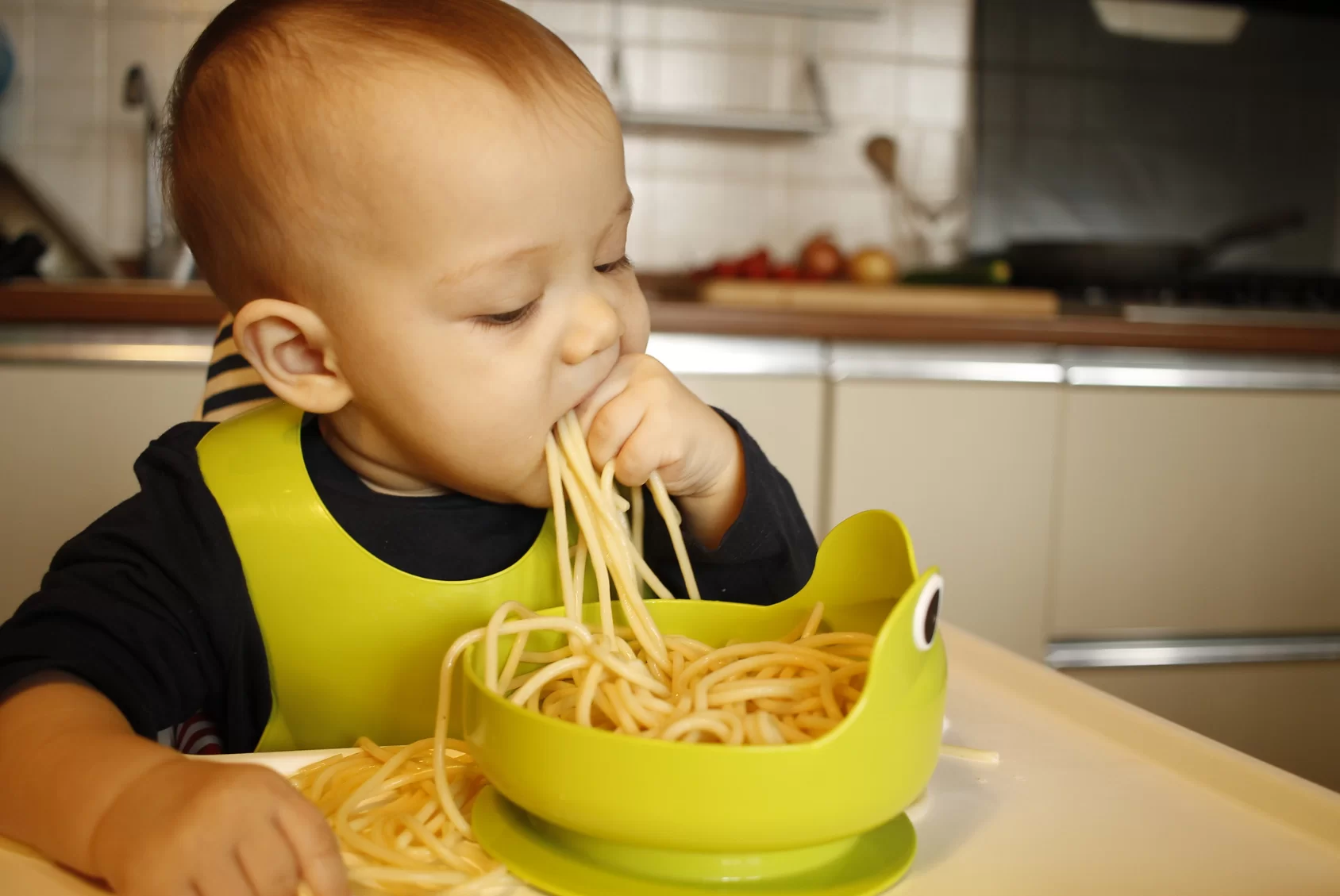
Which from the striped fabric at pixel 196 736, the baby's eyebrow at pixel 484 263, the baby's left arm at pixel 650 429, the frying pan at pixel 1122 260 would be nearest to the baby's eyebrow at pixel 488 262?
the baby's eyebrow at pixel 484 263

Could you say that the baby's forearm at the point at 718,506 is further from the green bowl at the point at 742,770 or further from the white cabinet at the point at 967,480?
the white cabinet at the point at 967,480

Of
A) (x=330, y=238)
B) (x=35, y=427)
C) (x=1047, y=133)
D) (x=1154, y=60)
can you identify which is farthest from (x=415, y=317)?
(x=1154, y=60)

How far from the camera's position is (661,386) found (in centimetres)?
74

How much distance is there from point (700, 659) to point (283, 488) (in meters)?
0.33

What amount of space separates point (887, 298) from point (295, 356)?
61.8 inches

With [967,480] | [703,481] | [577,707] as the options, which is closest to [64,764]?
[577,707]

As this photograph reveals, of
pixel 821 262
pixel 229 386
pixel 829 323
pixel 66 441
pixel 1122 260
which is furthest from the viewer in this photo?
pixel 821 262

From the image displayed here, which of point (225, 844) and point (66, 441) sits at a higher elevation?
point (225, 844)

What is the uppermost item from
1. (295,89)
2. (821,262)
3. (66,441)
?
(295,89)

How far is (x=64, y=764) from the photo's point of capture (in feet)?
1.63

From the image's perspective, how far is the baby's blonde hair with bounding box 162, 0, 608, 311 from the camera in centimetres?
67

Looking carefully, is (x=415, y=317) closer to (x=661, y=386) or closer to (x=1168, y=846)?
(x=661, y=386)

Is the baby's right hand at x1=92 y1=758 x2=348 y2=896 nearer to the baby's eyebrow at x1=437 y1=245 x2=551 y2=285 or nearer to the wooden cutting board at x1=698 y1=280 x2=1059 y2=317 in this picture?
the baby's eyebrow at x1=437 y1=245 x2=551 y2=285

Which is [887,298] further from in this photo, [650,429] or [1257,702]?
[650,429]
